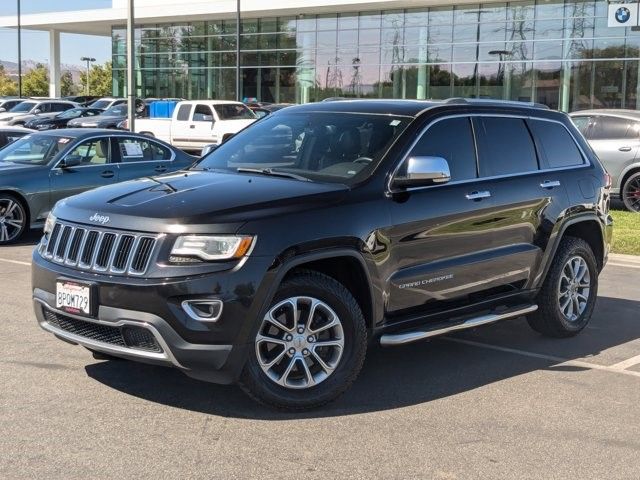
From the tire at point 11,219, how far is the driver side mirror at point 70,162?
0.79 meters

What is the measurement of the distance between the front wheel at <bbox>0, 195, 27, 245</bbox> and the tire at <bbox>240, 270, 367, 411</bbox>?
24.7 ft

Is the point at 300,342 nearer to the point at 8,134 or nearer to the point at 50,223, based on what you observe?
the point at 50,223

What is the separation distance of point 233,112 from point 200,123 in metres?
1.22

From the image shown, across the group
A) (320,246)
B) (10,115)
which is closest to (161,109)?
(10,115)

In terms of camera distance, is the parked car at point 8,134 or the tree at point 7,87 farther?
the tree at point 7,87

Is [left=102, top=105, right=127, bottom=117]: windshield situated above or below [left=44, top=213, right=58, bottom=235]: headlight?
above

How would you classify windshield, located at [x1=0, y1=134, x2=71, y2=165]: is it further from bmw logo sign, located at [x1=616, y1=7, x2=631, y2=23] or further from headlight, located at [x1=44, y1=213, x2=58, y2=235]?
bmw logo sign, located at [x1=616, y1=7, x2=631, y2=23]

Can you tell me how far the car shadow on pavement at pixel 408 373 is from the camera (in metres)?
4.98

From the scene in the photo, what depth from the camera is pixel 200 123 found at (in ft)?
85.0

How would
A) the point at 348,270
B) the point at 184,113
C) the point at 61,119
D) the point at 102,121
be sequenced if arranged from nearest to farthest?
the point at 348,270 → the point at 184,113 → the point at 102,121 → the point at 61,119

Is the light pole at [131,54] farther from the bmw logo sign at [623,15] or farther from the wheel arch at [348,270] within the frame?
the wheel arch at [348,270]

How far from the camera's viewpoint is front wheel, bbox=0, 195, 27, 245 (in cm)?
1115

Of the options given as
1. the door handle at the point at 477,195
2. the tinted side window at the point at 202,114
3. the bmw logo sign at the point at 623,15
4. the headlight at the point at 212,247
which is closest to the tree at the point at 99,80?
the tinted side window at the point at 202,114

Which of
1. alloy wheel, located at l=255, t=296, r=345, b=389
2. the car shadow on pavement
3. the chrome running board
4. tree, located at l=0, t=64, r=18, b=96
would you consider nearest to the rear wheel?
the car shadow on pavement
